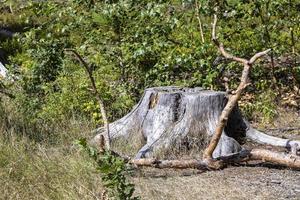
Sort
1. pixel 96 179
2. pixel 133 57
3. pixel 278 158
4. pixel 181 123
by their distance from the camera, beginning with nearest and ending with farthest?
pixel 96 179, pixel 278 158, pixel 181 123, pixel 133 57

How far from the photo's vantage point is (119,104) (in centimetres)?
833

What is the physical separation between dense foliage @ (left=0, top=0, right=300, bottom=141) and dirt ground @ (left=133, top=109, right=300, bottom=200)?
2.41 m

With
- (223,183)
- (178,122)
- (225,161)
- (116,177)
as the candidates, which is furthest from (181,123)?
(116,177)

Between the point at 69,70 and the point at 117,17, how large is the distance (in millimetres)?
1251

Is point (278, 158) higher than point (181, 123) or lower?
lower

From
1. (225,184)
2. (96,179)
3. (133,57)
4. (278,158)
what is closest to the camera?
(96,179)

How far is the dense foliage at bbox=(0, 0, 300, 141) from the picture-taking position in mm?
8531

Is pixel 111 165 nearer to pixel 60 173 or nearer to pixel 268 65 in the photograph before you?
pixel 60 173

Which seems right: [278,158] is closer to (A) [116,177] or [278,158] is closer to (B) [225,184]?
(B) [225,184]

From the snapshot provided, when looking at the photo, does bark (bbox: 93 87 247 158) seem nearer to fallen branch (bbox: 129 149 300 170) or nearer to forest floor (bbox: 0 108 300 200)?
fallen branch (bbox: 129 149 300 170)

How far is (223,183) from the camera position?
5484mm

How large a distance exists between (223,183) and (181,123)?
4.67ft

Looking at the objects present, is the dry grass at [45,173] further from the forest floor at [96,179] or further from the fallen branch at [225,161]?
the fallen branch at [225,161]

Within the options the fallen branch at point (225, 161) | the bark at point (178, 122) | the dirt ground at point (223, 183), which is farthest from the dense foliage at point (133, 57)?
the dirt ground at point (223, 183)
